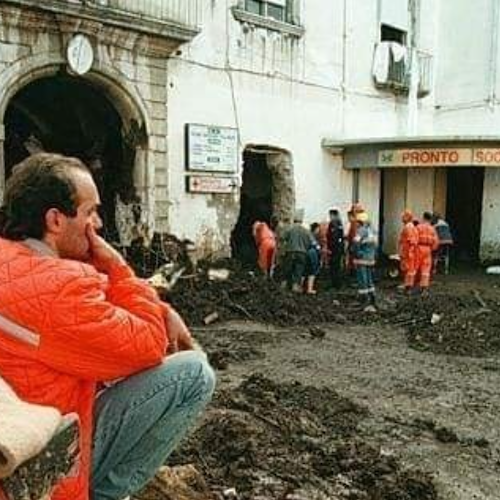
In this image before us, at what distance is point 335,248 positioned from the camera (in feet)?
49.0

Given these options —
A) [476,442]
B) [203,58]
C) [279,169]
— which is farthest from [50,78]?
[476,442]

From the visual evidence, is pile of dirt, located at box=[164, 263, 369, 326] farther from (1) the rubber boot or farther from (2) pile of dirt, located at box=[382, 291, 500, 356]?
(2) pile of dirt, located at box=[382, 291, 500, 356]

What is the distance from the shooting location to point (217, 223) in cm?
1466

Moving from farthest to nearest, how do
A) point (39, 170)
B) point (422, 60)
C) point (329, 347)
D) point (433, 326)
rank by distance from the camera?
point (422, 60) → point (433, 326) → point (329, 347) → point (39, 170)

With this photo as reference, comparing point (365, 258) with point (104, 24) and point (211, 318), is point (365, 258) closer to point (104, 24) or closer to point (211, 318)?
point (211, 318)

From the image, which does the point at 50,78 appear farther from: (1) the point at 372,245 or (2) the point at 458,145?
(2) the point at 458,145

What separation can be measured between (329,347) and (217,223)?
5.76m

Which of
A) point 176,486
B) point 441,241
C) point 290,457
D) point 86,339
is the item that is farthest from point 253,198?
point 86,339

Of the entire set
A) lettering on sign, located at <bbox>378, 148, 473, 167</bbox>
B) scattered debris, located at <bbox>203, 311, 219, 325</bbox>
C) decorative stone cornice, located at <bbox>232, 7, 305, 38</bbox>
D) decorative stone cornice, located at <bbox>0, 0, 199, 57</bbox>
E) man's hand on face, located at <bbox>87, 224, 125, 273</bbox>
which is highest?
decorative stone cornice, located at <bbox>232, 7, 305, 38</bbox>

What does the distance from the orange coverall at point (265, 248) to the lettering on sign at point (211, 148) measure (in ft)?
4.54

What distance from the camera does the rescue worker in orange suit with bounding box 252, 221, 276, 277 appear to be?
48.0 feet

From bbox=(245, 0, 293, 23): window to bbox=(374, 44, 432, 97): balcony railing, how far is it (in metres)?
3.02

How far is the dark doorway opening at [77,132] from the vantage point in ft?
44.9

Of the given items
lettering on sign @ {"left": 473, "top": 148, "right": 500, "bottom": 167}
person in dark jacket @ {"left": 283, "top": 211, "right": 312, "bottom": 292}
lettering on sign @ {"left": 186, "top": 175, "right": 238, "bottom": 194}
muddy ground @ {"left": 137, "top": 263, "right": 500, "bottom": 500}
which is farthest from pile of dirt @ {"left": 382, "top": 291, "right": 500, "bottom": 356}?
lettering on sign @ {"left": 186, "top": 175, "right": 238, "bottom": 194}
